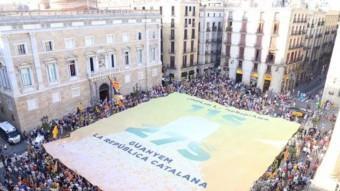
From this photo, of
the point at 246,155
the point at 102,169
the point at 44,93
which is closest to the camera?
the point at 102,169

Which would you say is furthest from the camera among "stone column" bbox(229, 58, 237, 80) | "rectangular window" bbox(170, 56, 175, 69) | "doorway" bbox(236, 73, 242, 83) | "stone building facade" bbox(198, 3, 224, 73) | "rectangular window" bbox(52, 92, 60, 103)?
"stone building facade" bbox(198, 3, 224, 73)

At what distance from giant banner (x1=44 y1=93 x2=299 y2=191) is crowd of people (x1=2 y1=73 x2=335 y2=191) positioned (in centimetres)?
98

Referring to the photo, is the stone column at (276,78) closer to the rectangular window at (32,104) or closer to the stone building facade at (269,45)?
the stone building facade at (269,45)

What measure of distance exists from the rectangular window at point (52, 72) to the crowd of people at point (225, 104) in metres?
4.96

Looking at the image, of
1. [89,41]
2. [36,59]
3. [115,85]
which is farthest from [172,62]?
[36,59]

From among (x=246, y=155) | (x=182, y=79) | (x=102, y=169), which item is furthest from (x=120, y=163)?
(x=182, y=79)

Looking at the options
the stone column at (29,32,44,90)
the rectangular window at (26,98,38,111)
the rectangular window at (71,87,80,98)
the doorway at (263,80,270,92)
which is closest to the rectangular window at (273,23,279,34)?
the doorway at (263,80,270,92)

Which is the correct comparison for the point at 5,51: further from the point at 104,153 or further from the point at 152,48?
the point at 152,48

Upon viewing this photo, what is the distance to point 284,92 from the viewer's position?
4484cm

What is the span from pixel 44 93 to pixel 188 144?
1788cm

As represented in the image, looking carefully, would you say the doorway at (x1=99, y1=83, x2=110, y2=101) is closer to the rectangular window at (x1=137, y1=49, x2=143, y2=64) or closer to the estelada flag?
the estelada flag

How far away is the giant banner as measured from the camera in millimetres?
21000

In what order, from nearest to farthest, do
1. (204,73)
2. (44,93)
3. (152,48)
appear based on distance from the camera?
(44,93), (152,48), (204,73)

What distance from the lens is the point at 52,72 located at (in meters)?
31.8
